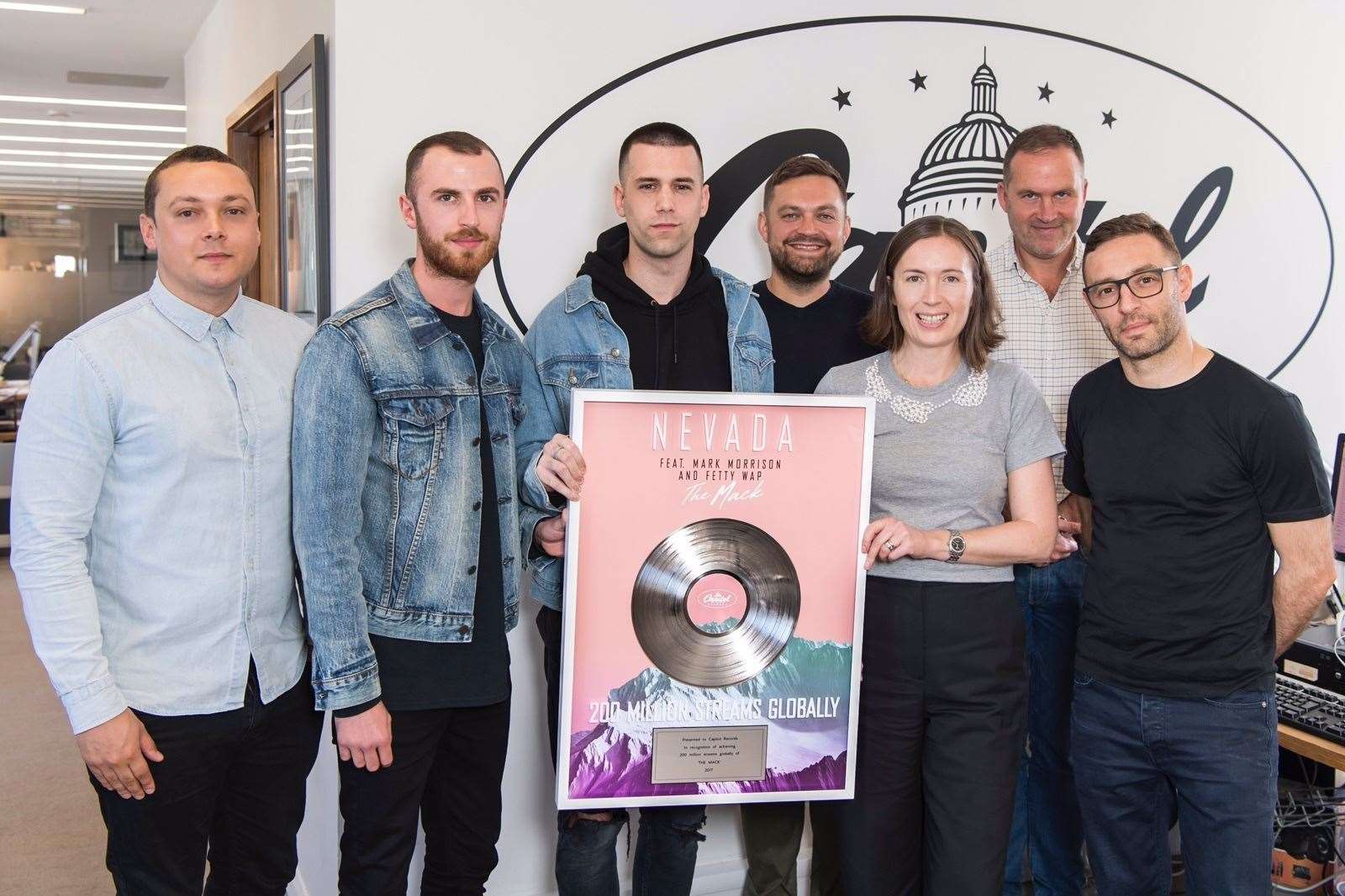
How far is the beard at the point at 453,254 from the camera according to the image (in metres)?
1.94

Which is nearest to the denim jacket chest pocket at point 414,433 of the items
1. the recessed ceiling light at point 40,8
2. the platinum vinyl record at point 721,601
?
the platinum vinyl record at point 721,601

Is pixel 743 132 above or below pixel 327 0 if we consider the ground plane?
below

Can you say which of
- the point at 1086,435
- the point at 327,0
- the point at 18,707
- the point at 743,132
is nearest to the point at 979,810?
the point at 1086,435

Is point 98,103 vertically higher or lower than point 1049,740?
higher

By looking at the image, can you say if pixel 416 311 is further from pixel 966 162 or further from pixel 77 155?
pixel 77 155

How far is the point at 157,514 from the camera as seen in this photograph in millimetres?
1732

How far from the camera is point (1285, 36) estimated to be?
3.63m

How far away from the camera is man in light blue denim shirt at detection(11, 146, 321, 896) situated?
1.67 meters

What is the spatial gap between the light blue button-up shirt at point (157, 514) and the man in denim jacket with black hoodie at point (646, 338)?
55 centimetres

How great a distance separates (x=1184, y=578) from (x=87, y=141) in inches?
377

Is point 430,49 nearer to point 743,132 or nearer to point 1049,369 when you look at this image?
point 743,132

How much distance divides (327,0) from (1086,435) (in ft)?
6.40

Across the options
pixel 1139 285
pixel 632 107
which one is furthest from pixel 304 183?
pixel 1139 285

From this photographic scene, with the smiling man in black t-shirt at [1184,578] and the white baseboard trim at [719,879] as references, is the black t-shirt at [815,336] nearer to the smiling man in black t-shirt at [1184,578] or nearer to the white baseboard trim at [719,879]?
the smiling man in black t-shirt at [1184,578]
